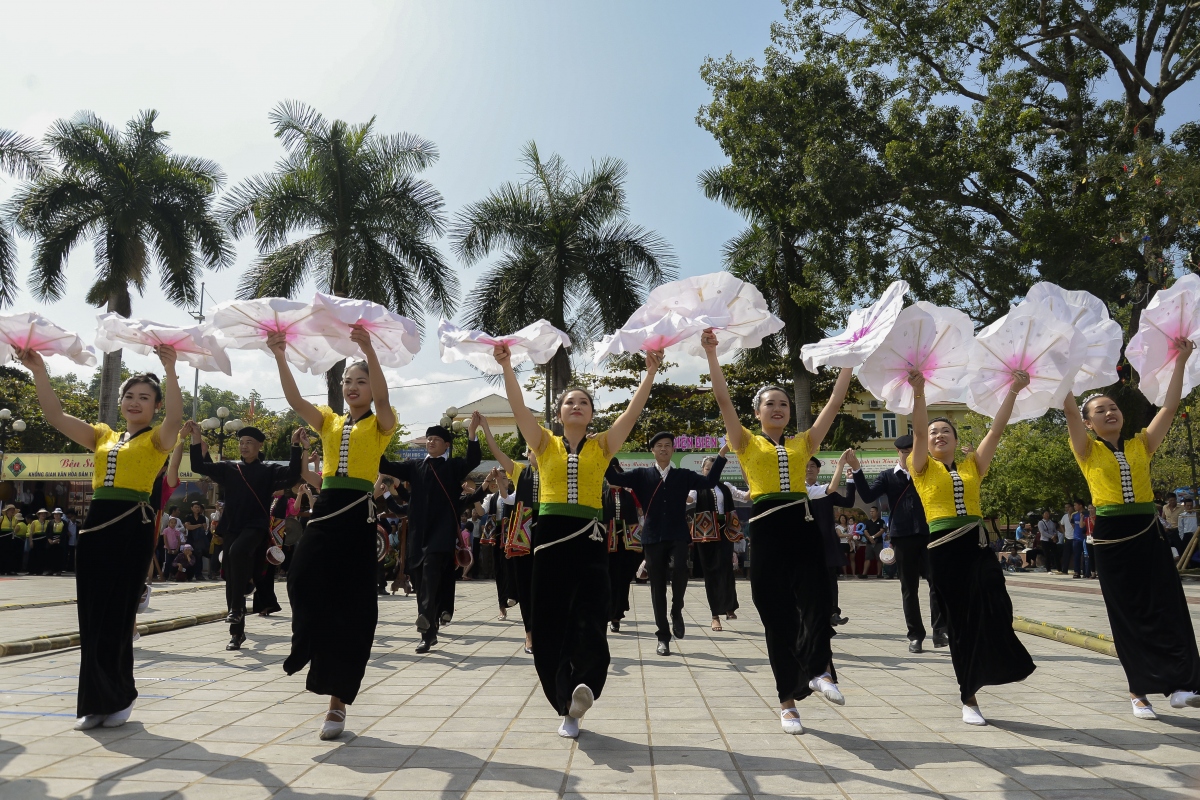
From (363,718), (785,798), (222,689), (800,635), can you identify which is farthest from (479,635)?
(785,798)

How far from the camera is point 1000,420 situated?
18.9 feet

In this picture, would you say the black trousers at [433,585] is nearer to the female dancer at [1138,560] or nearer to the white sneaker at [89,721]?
the white sneaker at [89,721]

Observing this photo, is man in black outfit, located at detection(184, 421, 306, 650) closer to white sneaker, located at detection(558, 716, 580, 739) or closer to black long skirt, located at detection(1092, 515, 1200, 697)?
white sneaker, located at detection(558, 716, 580, 739)

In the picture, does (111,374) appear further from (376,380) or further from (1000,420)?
(1000,420)

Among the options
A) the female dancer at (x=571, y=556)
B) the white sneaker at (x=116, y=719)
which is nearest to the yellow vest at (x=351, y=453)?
the female dancer at (x=571, y=556)

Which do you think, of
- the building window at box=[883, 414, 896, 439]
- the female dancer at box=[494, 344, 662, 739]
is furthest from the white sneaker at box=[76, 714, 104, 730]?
the building window at box=[883, 414, 896, 439]

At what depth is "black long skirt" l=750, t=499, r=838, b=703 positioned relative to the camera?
5.33 meters

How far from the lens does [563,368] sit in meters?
24.6

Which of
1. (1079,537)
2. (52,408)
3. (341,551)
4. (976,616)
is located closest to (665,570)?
(976,616)

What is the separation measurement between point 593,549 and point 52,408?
3531mm

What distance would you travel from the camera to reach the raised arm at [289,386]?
553cm

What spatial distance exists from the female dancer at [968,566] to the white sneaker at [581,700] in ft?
7.82

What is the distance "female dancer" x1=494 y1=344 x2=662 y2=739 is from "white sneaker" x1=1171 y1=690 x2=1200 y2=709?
3572 mm

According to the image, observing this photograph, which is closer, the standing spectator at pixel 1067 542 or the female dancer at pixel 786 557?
the female dancer at pixel 786 557
